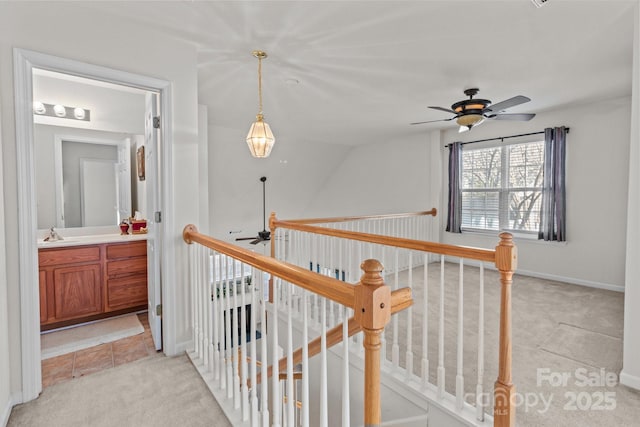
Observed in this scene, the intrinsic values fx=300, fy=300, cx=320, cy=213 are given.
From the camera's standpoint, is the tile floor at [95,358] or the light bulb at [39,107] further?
the light bulb at [39,107]

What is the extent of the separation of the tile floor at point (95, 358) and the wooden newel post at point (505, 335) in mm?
2396

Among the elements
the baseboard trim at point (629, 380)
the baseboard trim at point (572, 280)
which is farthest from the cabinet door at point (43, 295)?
the baseboard trim at point (572, 280)

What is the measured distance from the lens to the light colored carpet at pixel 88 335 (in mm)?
2516

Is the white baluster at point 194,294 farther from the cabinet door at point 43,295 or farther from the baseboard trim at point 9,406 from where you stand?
the cabinet door at point 43,295

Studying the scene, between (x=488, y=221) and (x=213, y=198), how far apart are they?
511 cm

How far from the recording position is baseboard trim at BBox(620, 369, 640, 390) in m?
1.97

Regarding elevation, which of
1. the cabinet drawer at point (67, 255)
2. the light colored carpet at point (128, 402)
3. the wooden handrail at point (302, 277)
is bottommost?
the light colored carpet at point (128, 402)

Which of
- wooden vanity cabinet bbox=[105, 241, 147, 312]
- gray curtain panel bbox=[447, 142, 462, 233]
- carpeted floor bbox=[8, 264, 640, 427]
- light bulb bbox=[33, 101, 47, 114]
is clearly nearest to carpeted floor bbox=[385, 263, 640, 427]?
carpeted floor bbox=[8, 264, 640, 427]

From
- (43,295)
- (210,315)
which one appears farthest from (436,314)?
(43,295)

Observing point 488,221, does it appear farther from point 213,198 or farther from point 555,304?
point 213,198

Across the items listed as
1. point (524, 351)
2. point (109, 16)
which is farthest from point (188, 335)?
point (524, 351)

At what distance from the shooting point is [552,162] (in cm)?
421

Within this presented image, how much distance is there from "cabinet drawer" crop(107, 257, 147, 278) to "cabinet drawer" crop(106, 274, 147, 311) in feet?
0.18

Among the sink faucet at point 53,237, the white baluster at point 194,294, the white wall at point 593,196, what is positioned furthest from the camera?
the white wall at point 593,196
